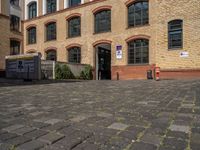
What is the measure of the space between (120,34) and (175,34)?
5.13 metres

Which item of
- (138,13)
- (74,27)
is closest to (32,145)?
(138,13)

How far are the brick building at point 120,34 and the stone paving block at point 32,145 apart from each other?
53.9 ft

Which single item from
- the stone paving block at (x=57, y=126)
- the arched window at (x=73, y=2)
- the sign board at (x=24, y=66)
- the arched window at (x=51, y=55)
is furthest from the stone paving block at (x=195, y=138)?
the arched window at (x=51, y=55)

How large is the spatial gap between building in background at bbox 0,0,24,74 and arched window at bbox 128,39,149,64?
1489 centimetres

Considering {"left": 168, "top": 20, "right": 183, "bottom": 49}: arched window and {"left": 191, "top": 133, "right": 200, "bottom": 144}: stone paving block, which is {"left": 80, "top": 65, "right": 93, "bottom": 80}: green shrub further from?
{"left": 191, "top": 133, "right": 200, "bottom": 144}: stone paving block

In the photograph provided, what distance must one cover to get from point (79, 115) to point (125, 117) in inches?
33.0

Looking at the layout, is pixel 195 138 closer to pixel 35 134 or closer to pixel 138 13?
pixel 35 134

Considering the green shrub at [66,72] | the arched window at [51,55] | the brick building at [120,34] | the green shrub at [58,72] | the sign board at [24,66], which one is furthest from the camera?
the arched window at [51,55]

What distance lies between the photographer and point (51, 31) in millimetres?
26703

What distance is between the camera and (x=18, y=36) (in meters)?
28.3

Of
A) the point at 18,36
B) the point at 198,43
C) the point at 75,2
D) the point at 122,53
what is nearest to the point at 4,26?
the point at 18,36

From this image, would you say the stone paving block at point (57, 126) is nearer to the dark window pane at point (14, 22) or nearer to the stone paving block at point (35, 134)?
the stone paving block at point (35, 134)

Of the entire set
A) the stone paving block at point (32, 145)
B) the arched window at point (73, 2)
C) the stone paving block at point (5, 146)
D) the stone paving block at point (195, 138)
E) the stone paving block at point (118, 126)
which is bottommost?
the stone paving block at point (5, 146)

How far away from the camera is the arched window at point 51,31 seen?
2641cm
